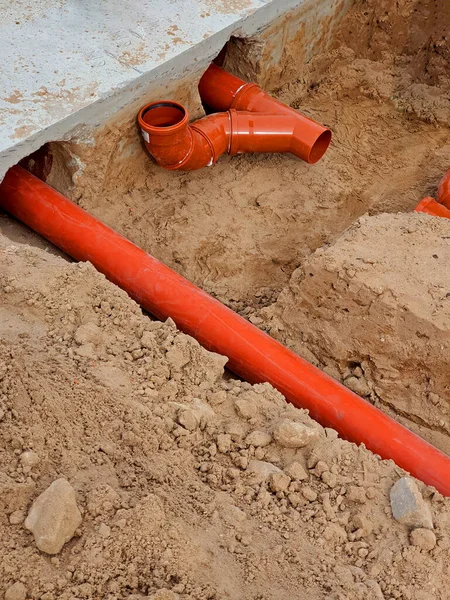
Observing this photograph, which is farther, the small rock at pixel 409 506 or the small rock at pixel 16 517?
the small rock at pixel 409 506

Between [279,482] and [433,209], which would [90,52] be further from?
[279,482]

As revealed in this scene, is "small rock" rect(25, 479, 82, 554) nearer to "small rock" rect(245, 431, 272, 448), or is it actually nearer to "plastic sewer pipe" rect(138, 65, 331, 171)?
"small rock" rect(245, 431, 272, 448)

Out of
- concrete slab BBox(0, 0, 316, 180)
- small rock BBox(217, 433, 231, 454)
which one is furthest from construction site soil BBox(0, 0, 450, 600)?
concrete slab BBox(0, 0, 316, 180)

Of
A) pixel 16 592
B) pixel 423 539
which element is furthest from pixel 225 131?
pixel 16 592

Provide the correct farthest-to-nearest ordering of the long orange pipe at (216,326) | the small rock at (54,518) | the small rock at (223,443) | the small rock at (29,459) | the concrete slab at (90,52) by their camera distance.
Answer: the concrete slab at (90,52) < the long orange pipe at (216,326) < the small rock at (223,443) < the small rock at (29,459) < the small rock at (54,518)

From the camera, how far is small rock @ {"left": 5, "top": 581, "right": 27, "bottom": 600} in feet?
5.90

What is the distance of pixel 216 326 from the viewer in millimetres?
2877

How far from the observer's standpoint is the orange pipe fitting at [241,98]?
385 cm

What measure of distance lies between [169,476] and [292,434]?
1.58ft

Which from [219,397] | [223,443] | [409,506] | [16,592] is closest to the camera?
[16,592]

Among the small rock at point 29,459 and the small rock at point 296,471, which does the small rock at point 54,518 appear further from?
the small rock at point 296,471

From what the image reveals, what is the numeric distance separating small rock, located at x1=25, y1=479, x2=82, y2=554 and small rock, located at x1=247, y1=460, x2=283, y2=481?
2.13 ft

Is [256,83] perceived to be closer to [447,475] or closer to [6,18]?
[6,18]

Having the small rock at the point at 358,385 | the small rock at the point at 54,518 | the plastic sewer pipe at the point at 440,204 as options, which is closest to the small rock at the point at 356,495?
the small rock at the point at 358,385
